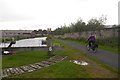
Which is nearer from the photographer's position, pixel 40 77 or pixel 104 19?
pixel 40 77

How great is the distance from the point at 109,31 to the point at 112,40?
10.5 ft

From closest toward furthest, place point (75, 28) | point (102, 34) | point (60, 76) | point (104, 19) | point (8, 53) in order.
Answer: point (60, 76) → point (8, 53) → point (102, 34) → point (104, 19) → point (75, 28)

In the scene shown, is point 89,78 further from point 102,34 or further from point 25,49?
point 102,34

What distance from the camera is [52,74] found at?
36.6 feet

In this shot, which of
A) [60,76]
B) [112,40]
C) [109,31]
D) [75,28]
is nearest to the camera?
[60,76]

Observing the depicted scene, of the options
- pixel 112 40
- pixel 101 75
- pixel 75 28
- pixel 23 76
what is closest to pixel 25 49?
pixel 112 40

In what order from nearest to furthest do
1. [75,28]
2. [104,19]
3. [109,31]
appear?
[109,31]
[104,19]
[75,28]

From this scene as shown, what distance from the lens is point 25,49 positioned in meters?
23.5

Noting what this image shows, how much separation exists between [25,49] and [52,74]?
42.0ft

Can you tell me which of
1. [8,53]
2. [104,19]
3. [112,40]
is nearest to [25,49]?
[8,53]

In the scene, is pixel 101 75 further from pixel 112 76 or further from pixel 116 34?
pixel 116 34

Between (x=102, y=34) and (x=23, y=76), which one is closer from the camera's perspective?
(x=23, y=76)

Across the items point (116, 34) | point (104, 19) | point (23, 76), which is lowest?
point (23, 76)

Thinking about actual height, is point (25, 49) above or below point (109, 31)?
below
